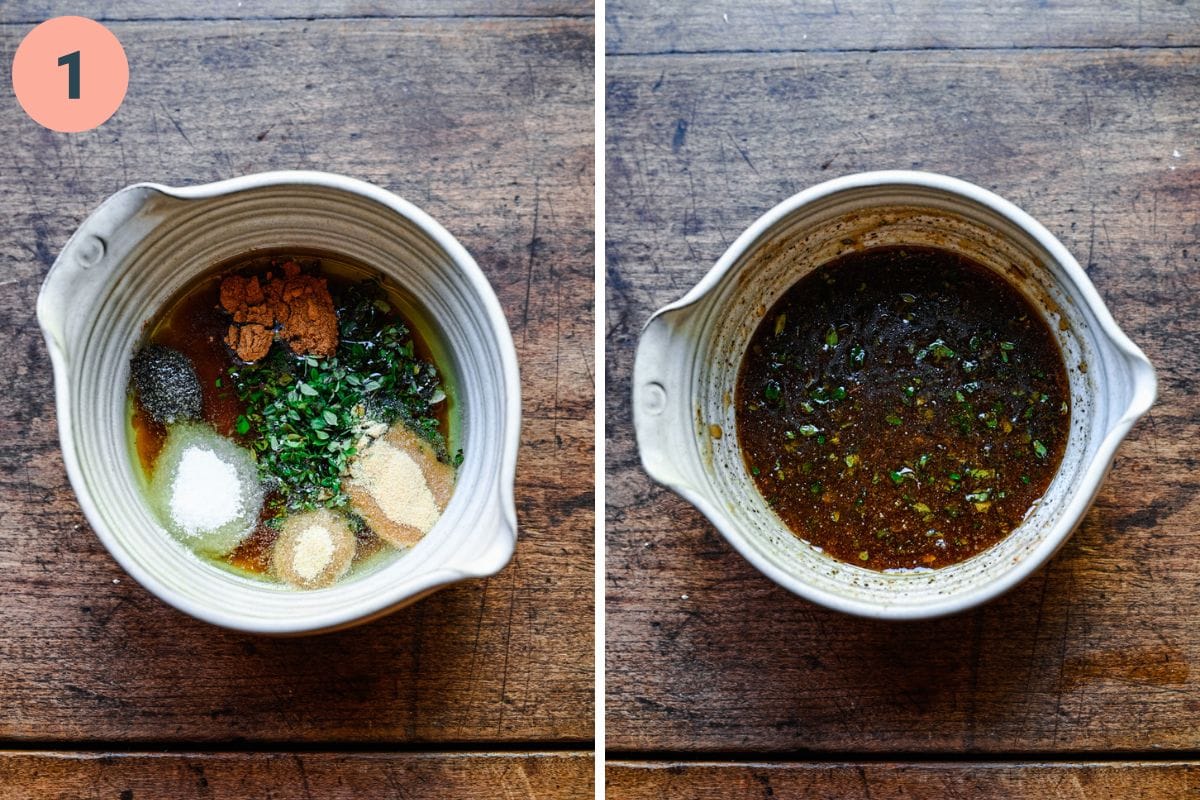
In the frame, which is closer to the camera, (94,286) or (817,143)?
(94,286)

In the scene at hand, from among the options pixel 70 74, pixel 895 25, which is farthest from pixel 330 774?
pixel 895 25

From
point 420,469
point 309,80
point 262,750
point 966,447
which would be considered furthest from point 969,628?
point 309,80

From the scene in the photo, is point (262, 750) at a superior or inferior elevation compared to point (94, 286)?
inferior

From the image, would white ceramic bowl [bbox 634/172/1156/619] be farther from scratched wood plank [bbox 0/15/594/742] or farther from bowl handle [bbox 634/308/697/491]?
scratched wood plank [bbox 0/15/594/742]

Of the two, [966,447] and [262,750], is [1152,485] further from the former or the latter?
[262,750]

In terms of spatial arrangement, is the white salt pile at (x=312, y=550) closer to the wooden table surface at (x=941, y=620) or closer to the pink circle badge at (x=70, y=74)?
the wooden table surface at (x=941, y=620)

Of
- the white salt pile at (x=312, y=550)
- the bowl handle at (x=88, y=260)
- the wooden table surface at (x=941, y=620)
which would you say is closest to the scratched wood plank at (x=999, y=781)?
the wooden table surface at (x=941, y=620)
